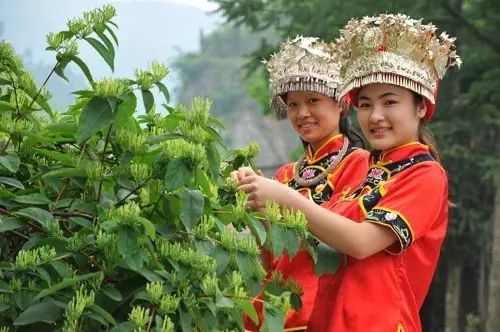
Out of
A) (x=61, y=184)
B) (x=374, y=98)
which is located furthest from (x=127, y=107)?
(x=374, y=98)

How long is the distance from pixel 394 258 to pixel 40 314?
1.05 meters

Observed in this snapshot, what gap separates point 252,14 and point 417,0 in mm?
1898

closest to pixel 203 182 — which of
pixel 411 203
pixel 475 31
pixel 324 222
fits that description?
pixel 324 222

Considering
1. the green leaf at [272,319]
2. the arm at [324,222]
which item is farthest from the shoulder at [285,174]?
the green leaf at [272,319]

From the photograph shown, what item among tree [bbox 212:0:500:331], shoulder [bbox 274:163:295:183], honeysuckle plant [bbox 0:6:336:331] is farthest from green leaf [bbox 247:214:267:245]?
tree [bbox 212:0:500:331]

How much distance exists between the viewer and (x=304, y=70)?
290 cm

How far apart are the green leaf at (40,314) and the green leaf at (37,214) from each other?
6.7 inches

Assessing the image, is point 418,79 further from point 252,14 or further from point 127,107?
point 252,14

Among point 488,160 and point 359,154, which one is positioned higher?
point 488,160

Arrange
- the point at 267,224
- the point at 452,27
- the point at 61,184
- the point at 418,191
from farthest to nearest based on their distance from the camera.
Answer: the point at 452,27 → the point at 418,191 → the point at 267,224 → the point at 61,184

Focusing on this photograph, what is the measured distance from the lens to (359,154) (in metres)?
2.87

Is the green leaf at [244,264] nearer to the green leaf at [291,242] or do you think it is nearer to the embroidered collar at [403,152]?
the green leaf at [291,242]

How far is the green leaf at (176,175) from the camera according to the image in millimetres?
1624

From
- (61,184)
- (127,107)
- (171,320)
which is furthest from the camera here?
(61,184)
